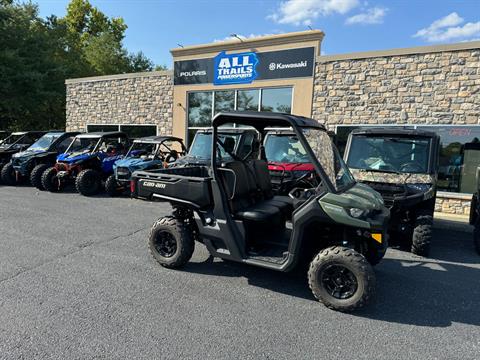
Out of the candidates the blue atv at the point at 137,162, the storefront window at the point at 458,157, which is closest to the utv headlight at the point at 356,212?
the blue atv at the point at 137,162

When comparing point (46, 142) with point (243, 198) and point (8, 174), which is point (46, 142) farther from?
point (243, 198)

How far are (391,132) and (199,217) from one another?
12.8 feet

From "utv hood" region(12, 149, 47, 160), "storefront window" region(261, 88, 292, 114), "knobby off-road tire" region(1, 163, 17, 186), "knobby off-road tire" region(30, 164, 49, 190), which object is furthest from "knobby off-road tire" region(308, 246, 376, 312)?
"knobby off-road tire" region(1, 163, 17, 186)

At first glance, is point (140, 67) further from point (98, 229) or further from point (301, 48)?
point (98, 229)

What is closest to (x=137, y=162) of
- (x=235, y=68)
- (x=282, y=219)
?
(x=235, y=68)

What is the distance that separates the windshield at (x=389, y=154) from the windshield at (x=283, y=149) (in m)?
1.23

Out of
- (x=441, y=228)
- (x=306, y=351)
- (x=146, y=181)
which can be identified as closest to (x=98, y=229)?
(x=146, y=181)

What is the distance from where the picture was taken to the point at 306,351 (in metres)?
2.58

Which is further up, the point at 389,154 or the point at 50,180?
the point at 389,154

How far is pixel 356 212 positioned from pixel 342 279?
2.27ft

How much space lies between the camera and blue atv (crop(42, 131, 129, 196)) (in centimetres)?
926

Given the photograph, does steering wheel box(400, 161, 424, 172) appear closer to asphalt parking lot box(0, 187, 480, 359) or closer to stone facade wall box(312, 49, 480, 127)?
asphalt parking lot box(0, 187, 480, 359)

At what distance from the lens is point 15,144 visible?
1237 centimetres

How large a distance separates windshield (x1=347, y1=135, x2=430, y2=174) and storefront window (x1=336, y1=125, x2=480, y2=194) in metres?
3.64
